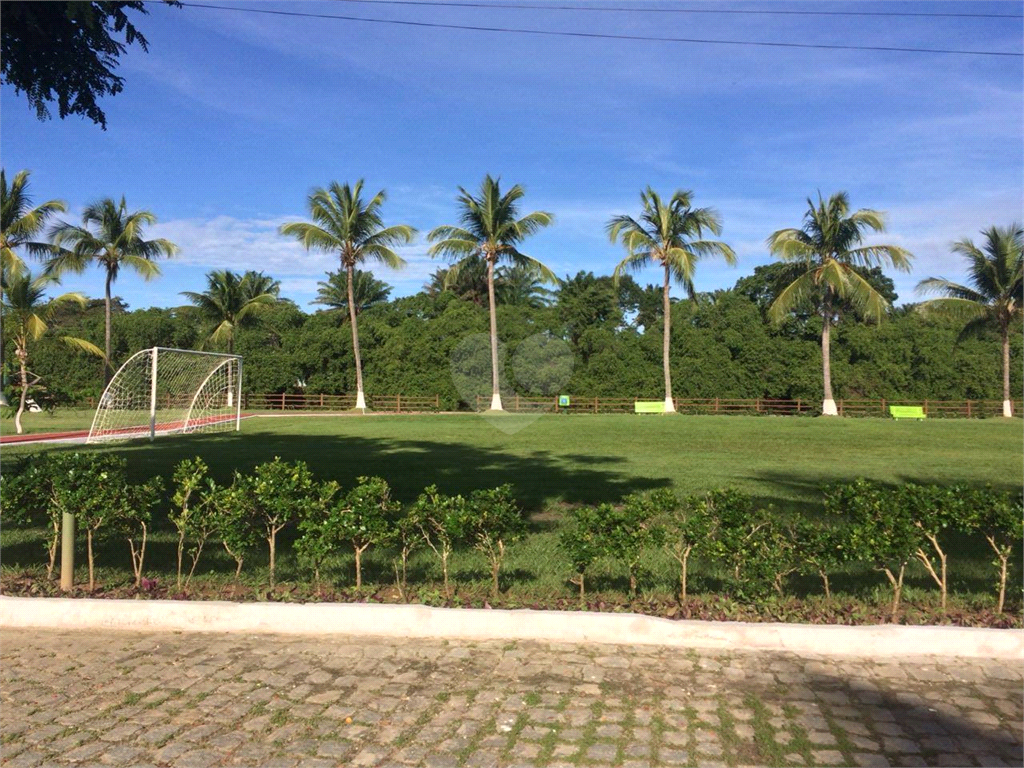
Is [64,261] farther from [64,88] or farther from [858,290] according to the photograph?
[858,290]

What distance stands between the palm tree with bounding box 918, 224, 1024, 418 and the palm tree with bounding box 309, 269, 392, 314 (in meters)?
28.9

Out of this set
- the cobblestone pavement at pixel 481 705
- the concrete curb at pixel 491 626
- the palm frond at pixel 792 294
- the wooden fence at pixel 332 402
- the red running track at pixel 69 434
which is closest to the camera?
the cobblestone pavement at pixel 481 705

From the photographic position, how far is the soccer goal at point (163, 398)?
721 inches

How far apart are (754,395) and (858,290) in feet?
Answer: 25.3

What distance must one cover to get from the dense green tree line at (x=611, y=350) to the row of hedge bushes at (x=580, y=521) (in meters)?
32.0

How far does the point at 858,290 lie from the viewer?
3197cm

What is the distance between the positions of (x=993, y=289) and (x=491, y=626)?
112 ft

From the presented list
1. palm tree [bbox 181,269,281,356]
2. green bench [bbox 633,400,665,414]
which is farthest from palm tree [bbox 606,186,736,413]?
palm tree [bbox 181,269,281,356]

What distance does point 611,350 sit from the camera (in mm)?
38281

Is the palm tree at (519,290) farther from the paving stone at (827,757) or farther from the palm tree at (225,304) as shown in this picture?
the paving stone at (827,757)

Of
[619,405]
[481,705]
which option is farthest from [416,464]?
[619,405]

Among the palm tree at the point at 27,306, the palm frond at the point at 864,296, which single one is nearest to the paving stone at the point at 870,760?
the palm tree at the point at 27,306

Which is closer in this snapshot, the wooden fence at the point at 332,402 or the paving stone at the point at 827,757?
the paving stone at the point at 827,757

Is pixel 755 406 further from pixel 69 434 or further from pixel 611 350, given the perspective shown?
pixel 69 434
